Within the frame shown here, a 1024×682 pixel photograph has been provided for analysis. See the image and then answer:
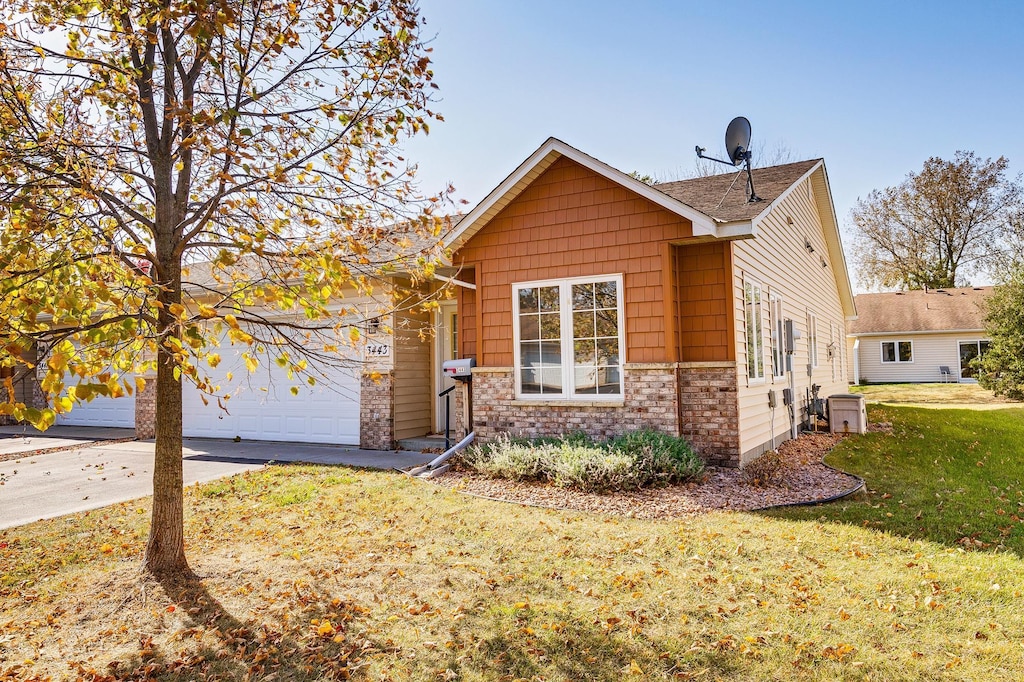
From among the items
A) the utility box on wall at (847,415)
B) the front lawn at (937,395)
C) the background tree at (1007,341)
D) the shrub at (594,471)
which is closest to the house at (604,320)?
the shrub at (594,471)

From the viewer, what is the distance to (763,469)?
811 centimetres

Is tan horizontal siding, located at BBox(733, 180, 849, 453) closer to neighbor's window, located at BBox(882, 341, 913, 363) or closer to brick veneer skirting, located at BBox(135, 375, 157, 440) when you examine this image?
brick veneer skirting, located at BBox(135, 375, 157, 440)

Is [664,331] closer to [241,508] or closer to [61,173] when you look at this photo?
[241,508]

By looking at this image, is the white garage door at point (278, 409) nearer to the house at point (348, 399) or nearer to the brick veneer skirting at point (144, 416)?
the house at point (348, 399)

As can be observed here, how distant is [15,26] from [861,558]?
7156mm

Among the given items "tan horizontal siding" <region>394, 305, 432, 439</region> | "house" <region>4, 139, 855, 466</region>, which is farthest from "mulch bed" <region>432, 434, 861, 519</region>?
"tan horizontal siding" <region>394, 305, 432, 439</region>

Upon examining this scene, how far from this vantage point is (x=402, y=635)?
371 cm

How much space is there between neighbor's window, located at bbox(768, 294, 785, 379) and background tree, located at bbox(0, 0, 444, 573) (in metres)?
7.73

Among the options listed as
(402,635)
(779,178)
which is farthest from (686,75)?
(402,635)

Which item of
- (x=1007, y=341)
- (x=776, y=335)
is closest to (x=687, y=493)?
(x=776, y=335)

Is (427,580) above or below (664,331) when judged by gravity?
below

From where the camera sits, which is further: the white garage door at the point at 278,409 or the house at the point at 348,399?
the white garage door at the point at 278,409

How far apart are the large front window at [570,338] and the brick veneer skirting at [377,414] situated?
9.03ft

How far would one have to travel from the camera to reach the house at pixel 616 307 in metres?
8.44
